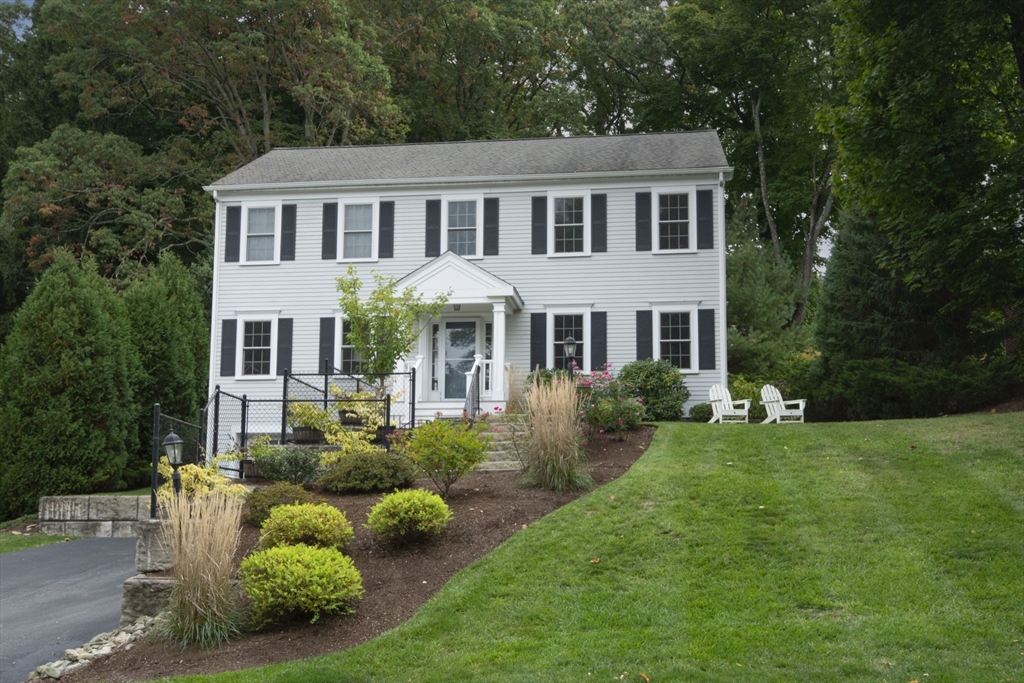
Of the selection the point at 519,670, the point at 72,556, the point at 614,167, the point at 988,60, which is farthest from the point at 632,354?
the point at 519,670

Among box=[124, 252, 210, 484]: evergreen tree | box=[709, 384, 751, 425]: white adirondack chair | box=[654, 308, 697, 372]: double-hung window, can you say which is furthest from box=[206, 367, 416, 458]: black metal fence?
box=[709, 384, 751, 425]: white adirondack chair

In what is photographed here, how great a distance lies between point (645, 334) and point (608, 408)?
20.6 ft

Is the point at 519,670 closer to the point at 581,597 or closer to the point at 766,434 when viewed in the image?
the point at 581,597

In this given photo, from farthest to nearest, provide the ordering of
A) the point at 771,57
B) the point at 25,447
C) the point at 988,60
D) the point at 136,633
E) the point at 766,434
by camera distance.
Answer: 1. the point at 771,57
2. the point at 25,447
3. the point at 766,434
4. the point at 988,60
5. the point at 136,633

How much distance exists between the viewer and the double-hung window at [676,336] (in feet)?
65.0

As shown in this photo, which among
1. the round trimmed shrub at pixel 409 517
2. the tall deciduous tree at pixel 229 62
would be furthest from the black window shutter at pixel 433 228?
the round trimmed shrub at pixel 409 517

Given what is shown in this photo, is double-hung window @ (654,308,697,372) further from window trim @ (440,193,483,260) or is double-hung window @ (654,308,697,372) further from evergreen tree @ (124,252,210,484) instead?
evergreen tree @ (124,252,210,484)

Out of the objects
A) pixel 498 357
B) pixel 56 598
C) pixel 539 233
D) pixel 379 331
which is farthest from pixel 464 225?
pixel 56 598

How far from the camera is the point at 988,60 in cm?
1276

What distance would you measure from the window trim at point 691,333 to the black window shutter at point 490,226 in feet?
12.0

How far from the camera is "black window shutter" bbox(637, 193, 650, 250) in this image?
20250 mm

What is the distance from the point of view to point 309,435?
575 inches

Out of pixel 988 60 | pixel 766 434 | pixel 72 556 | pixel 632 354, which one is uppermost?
pixel 988 60

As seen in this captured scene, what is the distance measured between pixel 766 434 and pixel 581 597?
22.1 ft
